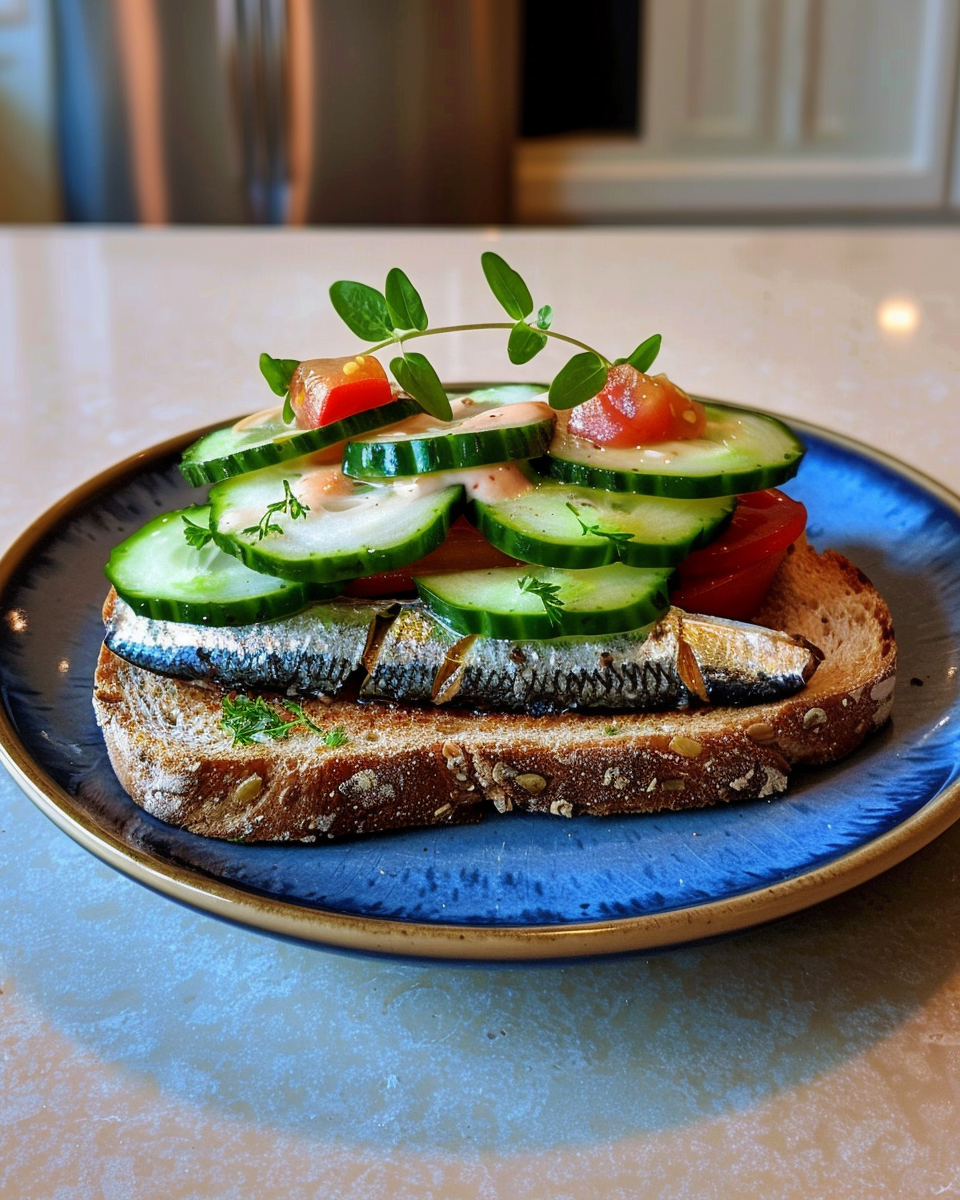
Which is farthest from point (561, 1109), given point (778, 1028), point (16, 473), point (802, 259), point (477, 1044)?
point (802, 259)

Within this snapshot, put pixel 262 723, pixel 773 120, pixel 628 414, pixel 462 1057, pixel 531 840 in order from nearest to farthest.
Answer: pixel 462 1057 → pixel 531 840 → pixel 262 723 → pixel 628 414 → pixel 773 120

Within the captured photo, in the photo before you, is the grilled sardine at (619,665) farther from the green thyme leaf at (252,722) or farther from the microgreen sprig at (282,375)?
the microgreen sprig at (282,375)

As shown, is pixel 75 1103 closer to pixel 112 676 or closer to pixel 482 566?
pixel 112 676

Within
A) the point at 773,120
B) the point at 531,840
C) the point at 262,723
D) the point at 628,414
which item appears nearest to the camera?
the point at 531,840

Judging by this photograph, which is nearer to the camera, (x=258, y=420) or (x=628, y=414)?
(x=628, y=414)

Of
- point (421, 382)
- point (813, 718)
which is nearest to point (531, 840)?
point (813, 718)

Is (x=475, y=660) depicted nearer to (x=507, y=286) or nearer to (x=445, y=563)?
(x=445, y=563)

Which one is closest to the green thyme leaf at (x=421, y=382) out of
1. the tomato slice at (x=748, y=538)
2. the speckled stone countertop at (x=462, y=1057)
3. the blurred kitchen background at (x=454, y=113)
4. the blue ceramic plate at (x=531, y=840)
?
the tomato slice at (x=748, y=538)
